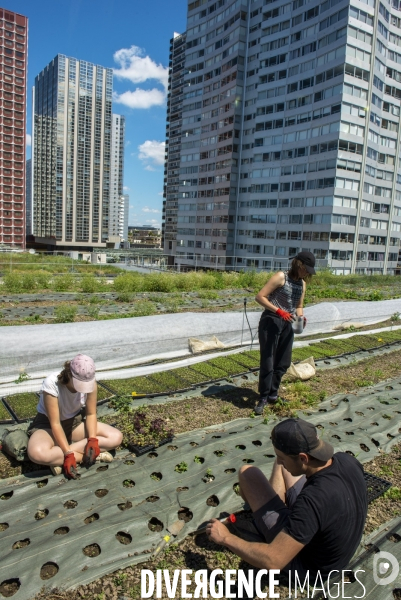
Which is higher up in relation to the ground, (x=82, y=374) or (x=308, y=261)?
(x=308, y=261)

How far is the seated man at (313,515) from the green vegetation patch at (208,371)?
3.38 metres

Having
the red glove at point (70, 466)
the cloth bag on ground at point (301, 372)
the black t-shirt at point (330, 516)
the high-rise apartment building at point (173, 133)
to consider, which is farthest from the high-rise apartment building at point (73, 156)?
the black t-shirt at point (330, 516)

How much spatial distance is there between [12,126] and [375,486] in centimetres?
6868

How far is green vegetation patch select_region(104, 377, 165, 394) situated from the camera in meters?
4.93

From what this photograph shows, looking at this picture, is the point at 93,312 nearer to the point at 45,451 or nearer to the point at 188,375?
the point at 188,375

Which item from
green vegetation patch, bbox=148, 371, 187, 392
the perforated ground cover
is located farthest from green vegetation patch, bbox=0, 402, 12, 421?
green vegetation patch, bbox=148, 371, 187, 392

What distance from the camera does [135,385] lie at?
5.16 meters

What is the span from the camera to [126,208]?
637 feet

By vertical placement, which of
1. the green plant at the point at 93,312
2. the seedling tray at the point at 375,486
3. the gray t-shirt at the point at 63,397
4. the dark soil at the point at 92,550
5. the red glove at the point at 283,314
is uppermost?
the red glove at the point at 283,314

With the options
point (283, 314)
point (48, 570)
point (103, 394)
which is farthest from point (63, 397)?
point (283, 314)

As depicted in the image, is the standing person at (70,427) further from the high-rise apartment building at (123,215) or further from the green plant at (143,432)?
the high-rise apartment building at (123,215)

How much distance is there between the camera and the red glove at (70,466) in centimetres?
296

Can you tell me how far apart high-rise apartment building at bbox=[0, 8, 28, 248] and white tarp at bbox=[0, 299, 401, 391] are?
5947cm

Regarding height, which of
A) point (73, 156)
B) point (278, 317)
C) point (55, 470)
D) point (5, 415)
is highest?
point (73, 156)
